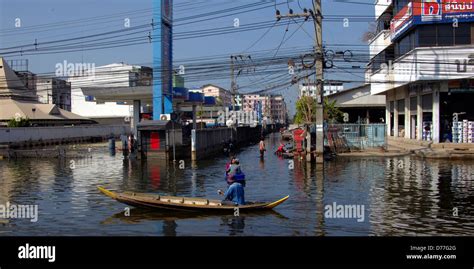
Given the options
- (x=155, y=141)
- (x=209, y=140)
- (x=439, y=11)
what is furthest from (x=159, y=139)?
(x=439, y=11)

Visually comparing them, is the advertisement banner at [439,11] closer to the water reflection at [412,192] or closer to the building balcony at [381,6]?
the water reflection at [412,192]

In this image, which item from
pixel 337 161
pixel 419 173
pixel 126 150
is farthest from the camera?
pixel 126 150

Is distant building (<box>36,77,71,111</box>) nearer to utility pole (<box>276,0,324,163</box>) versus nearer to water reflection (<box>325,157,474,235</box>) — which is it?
utility pole (<box>276,0,324,163</box>)

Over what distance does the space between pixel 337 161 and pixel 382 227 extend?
21.8 metres

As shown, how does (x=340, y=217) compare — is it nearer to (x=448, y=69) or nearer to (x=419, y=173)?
(x=419, y=173)

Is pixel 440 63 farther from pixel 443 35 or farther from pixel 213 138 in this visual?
pixel 213 138
